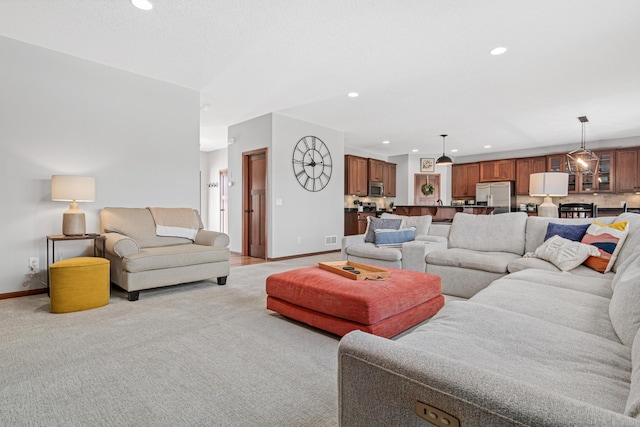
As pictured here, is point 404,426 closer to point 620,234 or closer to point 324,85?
point 620,234

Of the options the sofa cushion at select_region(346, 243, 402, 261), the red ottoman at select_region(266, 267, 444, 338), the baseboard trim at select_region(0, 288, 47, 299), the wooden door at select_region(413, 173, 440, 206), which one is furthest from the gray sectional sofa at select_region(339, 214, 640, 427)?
the wooden door at select_region(413, 173, 440, 206)

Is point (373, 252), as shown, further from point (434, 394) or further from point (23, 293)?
point (23, 293)

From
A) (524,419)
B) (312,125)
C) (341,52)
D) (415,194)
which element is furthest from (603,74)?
(415,194)

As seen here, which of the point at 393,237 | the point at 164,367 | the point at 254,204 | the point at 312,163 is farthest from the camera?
the point at 312,163

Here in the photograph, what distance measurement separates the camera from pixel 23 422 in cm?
140

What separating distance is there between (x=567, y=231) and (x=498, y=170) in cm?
685

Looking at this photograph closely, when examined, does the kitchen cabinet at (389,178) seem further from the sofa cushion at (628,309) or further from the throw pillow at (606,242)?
the sofa cushion at (628,309)

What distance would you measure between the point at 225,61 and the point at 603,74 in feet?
15.6

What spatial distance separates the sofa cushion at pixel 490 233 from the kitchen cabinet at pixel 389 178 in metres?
5.40

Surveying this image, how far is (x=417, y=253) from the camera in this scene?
368 cm

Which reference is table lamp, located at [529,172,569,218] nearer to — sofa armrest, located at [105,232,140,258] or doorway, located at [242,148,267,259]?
doorway, located at [242,148,267,259]

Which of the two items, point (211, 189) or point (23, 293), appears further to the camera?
point (211, 189)

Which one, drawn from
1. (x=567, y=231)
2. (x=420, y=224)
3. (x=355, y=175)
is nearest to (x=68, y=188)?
(x=420, y=224)

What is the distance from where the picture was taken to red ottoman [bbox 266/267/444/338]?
2096 millimetres
